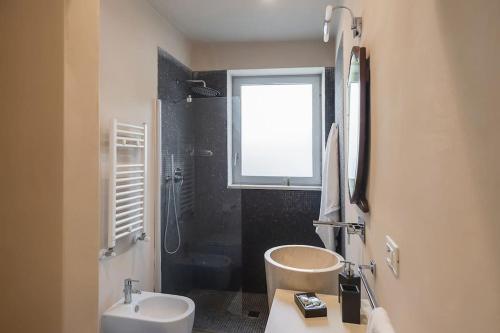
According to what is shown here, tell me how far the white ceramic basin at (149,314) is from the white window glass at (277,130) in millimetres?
1657

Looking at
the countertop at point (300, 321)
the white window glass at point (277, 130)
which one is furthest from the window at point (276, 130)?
the countertop at point (300, 321)

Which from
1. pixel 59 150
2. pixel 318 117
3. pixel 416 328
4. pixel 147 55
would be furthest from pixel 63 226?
pixel 318 117

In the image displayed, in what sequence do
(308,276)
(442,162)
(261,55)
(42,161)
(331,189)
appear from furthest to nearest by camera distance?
(261,55)
(331,189)
(308,276)
(42,161)
(442,162)

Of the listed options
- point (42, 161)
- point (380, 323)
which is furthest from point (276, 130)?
point (380, 323)

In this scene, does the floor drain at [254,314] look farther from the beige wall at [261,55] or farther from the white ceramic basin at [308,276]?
the beige wall at [261,55]

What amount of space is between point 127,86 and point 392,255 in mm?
2103

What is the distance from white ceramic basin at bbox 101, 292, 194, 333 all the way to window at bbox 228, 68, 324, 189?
4.80 feet

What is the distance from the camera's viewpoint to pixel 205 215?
10.4 feet

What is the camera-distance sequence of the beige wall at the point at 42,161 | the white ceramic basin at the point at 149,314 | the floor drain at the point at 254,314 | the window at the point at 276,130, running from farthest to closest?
the window at the point at 276,130 < the floor drain at the point at 254,314 < the white ceramic basin at the point at 149,314 < the beige wall at the point at 42,161

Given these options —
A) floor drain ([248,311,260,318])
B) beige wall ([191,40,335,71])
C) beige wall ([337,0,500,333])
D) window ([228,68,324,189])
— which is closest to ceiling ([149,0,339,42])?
beige wall ([191,40,335,71])

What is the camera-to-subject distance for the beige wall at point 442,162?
46 centimetres

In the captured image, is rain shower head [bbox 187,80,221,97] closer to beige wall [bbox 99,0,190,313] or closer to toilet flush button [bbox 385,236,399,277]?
beige wall [bbox 99,0,190,313]

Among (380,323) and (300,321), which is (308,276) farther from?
(380,323)

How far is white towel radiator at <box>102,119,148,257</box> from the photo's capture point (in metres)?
2.00
